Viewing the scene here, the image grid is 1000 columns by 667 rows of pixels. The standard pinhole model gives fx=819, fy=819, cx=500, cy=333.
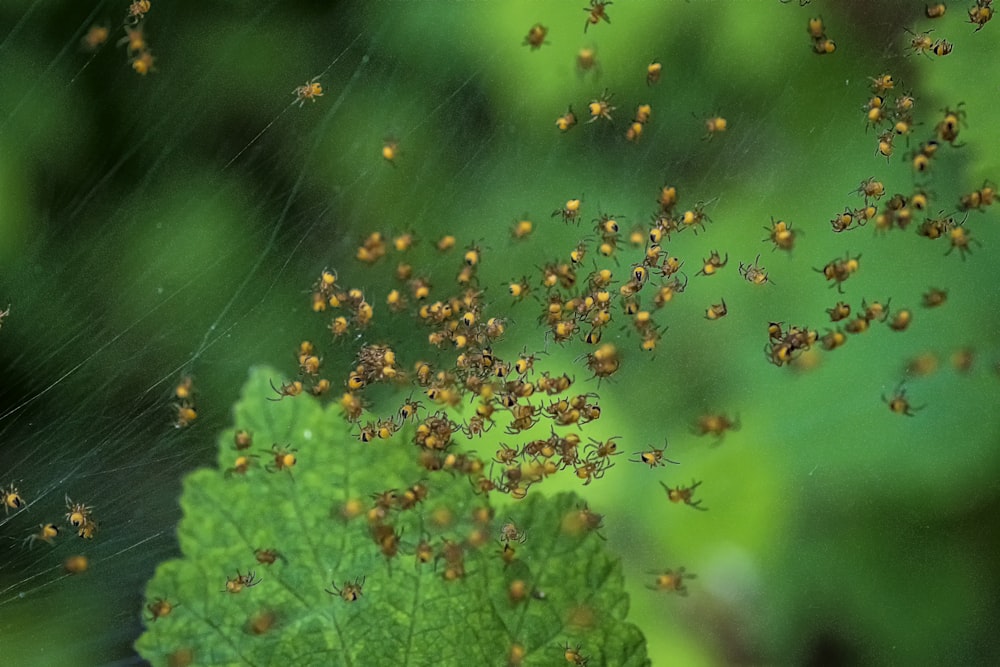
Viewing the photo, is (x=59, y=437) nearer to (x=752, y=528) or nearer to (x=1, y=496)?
(x=1, y=496)

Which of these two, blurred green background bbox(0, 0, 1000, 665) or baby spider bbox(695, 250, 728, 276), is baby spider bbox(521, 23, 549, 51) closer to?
blurred green background bbox(0, 0, 1000, 665)

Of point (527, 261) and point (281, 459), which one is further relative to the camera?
point (527, 261)

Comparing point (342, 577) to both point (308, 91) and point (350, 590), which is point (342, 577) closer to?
point (350, 590)

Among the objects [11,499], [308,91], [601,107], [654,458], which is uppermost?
[308,91]

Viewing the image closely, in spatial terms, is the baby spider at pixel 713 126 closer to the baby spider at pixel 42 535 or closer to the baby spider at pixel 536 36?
the baby spider at pixel 536 36

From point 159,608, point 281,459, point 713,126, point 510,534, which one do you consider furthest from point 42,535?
point 713,126

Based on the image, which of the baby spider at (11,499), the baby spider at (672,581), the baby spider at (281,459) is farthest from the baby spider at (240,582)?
the baby spider at (672,581)

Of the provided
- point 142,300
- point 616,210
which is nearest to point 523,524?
point 616,210

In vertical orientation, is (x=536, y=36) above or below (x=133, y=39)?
below
